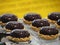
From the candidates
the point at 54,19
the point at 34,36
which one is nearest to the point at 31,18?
the point at 54,19

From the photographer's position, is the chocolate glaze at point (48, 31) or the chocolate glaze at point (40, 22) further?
the chocolate glaze at point (40, 22)

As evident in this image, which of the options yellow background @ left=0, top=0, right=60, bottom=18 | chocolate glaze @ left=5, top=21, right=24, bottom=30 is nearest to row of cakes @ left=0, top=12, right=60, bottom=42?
chocolate glaze @ left=5, top=21, right=24, bottom=30

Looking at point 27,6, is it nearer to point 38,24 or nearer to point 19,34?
point 38,24

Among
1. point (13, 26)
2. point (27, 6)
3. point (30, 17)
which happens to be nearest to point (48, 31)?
point (13, 26)

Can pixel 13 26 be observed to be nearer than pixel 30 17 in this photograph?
Yes

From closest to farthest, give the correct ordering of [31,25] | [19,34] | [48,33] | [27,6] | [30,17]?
[19,34] < [48,33] < [31,25] < [30,17] < [27,6]

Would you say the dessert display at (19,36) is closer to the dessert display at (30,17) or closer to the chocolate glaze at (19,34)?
the chocolate glaze at (19,34)

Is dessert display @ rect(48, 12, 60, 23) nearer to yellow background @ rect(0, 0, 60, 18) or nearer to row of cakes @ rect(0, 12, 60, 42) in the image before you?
row of cakes @ rect(0, 12, 60, 42)

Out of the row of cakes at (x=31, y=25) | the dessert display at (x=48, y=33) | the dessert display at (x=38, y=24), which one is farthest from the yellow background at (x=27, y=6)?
the dessert display at (x=48, y=33)

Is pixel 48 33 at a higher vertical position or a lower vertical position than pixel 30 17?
lower
